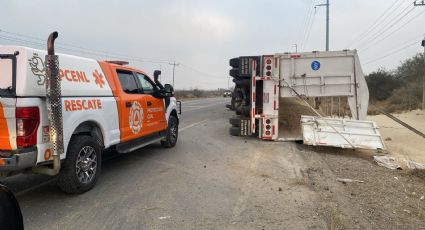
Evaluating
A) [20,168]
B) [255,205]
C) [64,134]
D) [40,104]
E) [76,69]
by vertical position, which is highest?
[76,69]

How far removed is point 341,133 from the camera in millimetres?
9688

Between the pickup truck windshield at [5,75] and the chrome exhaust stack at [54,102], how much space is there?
43 centimetres

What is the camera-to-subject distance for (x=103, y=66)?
263 inches

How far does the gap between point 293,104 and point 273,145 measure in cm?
624

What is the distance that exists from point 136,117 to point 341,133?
17.3 ft

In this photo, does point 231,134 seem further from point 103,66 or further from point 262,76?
point 103,66

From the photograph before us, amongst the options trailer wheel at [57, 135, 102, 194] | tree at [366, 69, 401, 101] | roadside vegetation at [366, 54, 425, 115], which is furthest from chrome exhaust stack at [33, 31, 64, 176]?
tree at [366, 69, 401, 101]

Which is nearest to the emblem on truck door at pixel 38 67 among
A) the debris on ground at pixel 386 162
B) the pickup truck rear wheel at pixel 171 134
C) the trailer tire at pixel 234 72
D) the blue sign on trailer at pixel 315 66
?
the pickup truck rear wheel at pixel 171 134

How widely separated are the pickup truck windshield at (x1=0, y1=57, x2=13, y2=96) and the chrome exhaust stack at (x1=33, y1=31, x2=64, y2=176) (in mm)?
431

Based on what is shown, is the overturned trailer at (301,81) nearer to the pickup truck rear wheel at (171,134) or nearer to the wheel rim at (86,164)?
the pickup truck rear wheel at (171,134)

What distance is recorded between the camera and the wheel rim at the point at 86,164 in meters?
5.60

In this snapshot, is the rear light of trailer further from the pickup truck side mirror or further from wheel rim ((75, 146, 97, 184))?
the pickup truck side mirror

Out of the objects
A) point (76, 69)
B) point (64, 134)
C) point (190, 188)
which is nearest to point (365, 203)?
point (190, 188)

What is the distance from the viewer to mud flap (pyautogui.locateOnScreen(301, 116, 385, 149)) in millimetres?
9281
